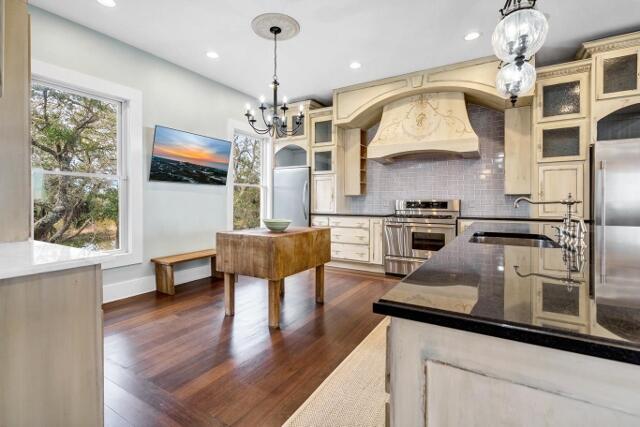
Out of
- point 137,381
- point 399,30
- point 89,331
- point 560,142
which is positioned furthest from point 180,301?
point 560,142

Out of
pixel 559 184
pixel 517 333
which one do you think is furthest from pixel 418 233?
pixel 517 333

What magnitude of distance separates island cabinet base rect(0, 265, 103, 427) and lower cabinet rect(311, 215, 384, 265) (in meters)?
3.80

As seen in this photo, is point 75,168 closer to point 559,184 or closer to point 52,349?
point 52,349

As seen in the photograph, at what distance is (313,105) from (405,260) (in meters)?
2.97

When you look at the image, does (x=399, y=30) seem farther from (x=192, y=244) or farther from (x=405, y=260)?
(x=192, y=244)

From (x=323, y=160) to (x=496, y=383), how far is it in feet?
15.5

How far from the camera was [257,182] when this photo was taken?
17.5ft

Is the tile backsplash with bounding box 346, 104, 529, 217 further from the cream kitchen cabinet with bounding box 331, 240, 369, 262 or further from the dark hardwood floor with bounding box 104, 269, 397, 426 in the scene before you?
the dark hardwood floor with bounding box 104, 269, 397, 426

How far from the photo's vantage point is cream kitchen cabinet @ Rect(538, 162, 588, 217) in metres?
3.43

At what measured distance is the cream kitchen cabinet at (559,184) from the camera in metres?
3.43

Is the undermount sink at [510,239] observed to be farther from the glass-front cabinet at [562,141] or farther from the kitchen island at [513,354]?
the glass-front cabinet at [562,141]

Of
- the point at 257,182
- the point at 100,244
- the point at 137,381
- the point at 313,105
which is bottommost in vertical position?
Answer: the point at 137,381

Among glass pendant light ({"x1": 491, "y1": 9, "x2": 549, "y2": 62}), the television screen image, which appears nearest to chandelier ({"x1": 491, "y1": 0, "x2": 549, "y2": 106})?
glass pendant light ({"x1": 491, "y1": 9, "x2": 549, "y2": 62})

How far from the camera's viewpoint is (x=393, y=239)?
4457 mm
